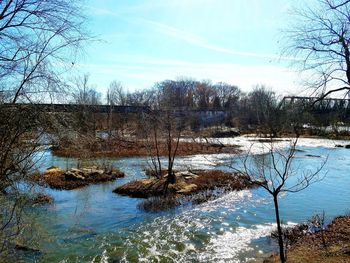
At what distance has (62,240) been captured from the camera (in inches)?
506

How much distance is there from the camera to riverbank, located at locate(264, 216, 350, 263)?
31.6 ft

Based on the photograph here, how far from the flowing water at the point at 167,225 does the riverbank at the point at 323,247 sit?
38.5 inches

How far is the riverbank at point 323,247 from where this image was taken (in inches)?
379

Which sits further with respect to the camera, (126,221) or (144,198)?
(144,198)

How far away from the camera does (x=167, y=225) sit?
14.9m

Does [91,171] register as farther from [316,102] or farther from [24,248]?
[316,102]

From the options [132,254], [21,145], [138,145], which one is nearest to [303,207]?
[132,254]

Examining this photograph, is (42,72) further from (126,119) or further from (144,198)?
(126,119)

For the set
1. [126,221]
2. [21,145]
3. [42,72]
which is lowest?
[126,221]

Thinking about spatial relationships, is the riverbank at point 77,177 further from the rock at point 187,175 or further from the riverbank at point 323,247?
the riverbank at point 323,247

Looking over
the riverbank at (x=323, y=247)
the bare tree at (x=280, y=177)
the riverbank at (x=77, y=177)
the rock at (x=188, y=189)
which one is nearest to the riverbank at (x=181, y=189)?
the rock at (x=188, y=189)

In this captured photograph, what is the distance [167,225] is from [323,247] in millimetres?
6131

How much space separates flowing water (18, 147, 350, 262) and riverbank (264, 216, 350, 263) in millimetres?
977

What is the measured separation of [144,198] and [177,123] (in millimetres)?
6079
